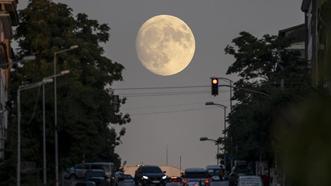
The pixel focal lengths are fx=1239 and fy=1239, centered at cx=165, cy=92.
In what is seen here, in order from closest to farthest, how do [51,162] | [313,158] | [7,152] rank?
1. [313,158]
2. [7,152]
3. [51,162]

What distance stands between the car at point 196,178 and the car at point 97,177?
16.8ft

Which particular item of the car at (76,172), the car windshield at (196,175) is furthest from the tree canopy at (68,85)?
the car windshield at (196,175)

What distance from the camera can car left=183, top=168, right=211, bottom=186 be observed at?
7556cm

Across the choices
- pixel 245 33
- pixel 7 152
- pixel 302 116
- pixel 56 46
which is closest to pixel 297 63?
pixel 245 33

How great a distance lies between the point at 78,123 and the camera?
7631 centimetres

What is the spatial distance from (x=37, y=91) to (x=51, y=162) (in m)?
5.41

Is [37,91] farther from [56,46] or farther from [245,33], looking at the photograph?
[245,33]

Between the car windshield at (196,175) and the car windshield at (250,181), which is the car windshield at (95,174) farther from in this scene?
the car windshield at (250,181)

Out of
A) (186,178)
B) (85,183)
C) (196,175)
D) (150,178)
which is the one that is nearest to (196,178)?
(196,175)

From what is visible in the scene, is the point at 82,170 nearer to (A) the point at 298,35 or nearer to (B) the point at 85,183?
(B) the point at 85,183

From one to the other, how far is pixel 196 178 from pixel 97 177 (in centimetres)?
767

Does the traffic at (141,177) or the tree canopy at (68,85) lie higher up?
the tree canopy at (68,85)

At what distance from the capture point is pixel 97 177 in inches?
2849

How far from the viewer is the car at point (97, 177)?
7109 centimetres
